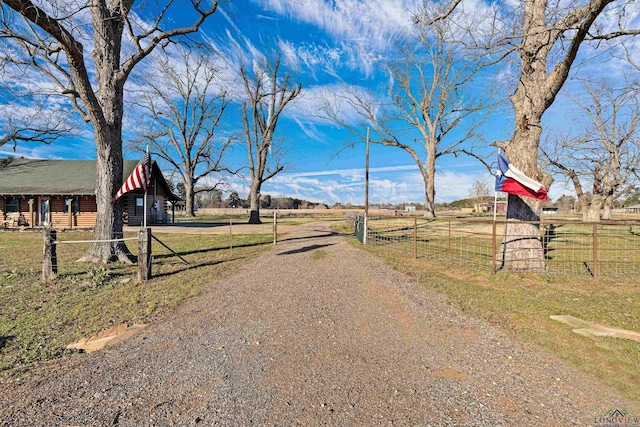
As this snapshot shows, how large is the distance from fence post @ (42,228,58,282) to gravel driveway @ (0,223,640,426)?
4.29 meters

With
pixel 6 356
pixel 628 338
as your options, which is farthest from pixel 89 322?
pixel 628 338

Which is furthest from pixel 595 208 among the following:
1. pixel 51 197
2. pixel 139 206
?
pixel 51 197

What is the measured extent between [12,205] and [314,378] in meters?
30.5

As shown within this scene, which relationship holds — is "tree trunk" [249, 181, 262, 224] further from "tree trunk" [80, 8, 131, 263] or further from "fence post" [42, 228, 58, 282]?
"fence post" [42, 228, 58, 282]

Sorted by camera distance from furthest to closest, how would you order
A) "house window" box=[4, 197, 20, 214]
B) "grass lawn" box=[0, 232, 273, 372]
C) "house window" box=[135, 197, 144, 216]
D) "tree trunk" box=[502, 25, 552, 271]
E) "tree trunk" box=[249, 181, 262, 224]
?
"tree trunk" box=[249, 181, 262, 224]
"house window" box=[135, 197, 144, 216]
"house window" box=[4, 197, 20, 214]
"tree trunk" box=[502, 25, 552, 271]
"grass lawn" box=[0, 232, 273, 372]

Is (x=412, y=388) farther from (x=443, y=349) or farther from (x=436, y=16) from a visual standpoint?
(x=436, y=16)

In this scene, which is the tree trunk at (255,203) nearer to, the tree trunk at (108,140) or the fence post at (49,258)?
the tree trunk at (108,140)

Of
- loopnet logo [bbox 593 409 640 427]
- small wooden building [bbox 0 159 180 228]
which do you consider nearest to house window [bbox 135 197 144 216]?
small wooden building [bbox 0 159 180 228]

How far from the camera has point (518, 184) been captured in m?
7.64

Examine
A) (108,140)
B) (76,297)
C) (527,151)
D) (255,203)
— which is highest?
(108,140)

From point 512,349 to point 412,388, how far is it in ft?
5.71

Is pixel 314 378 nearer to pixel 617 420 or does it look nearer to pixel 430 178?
pixel 617 420

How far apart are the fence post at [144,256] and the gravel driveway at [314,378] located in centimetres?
262

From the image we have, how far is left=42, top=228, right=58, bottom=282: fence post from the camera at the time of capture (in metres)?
6.96
